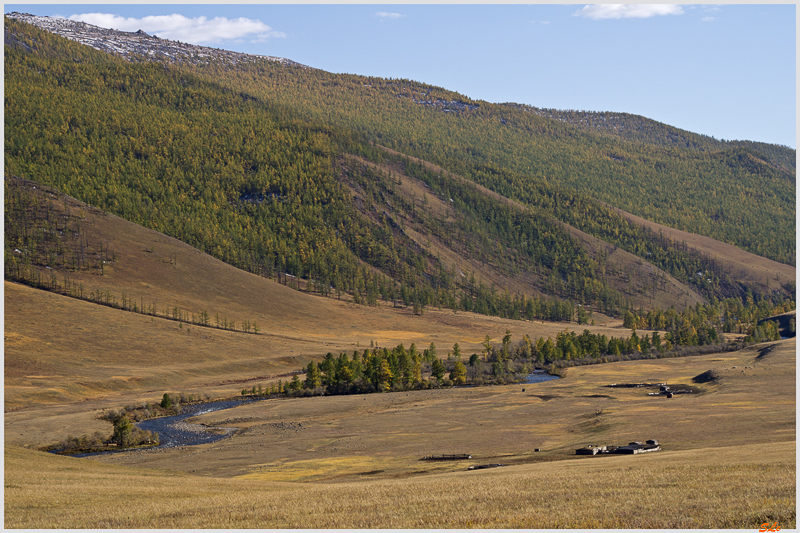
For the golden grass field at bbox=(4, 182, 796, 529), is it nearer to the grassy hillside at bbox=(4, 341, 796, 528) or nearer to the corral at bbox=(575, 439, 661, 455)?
the grassy hillside at bbox=(4, 341, 796, 528)

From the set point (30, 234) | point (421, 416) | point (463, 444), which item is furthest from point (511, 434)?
point (30, 234)

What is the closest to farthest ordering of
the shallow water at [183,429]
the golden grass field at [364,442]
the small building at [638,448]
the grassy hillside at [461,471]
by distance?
the grassy hillside at [461,471]
the golden grass field at [364,442]
the small building at [638,448]
the shallow water at [183,429]

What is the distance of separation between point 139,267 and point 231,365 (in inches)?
2669

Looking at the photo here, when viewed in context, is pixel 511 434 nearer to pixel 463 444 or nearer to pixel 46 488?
pixel 463 444

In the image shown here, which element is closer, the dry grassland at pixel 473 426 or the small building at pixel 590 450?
the small building at pixel 590 450

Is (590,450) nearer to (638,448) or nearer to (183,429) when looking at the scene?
(638,448)

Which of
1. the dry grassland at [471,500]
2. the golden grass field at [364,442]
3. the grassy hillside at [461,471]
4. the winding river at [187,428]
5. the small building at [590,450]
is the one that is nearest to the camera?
the dry grassland at [471,500]

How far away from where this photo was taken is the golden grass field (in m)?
26.1

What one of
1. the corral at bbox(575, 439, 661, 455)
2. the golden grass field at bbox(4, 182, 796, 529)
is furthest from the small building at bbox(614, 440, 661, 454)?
the golden grass field at bbox(4, 182, 796, 529)

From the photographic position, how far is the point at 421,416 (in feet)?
262

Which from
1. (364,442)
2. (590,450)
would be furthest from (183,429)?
(590,450)

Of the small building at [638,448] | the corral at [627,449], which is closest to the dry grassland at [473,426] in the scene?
the corral at [627,449]

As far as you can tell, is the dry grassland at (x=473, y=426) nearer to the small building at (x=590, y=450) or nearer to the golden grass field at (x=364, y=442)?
the golden grass field at (x=364, y=442)

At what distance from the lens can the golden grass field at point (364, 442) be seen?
85.5 ft
